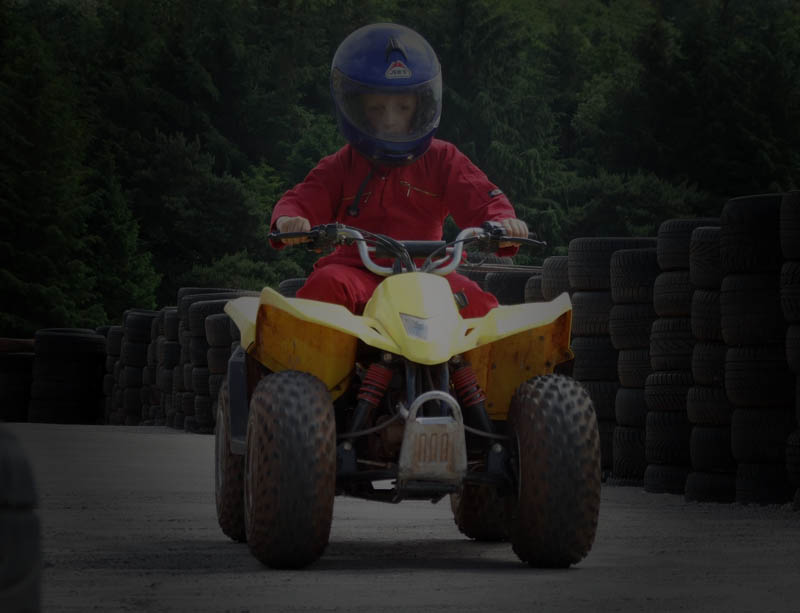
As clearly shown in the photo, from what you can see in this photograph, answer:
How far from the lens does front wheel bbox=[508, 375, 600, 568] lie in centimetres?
665

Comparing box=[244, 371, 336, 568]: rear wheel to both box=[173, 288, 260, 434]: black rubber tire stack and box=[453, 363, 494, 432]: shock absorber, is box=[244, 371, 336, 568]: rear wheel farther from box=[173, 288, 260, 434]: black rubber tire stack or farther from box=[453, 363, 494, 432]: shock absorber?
box=[173, 288, 260, 434]: black rubber tire stack

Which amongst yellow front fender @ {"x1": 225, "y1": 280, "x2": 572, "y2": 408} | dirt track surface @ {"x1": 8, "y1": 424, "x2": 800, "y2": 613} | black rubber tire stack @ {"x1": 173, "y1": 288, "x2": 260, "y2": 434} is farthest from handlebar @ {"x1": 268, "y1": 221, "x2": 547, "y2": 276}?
black rubber tire stack @ {"x1": 173, "y1": 288, "x2": 260, "y2": 434}

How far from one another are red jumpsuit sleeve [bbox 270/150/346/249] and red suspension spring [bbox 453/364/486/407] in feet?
3.65

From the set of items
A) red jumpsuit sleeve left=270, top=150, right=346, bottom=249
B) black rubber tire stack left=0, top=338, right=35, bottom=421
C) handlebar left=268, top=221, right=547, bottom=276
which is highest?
red jumpsuit sleeve left=270, top=150, right=346, bottom=249

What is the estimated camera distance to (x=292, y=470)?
21.4 ft

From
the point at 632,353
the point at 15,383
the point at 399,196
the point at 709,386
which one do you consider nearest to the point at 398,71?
the point at 399,196

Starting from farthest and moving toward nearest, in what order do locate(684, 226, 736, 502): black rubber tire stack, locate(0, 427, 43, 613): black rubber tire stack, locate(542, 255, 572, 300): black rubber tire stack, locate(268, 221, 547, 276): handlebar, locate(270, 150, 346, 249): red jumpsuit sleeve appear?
locate(542, 255, 572, 300): black rubber tire stack < locate(684, 226, 736, 502): black rubber tire stack < locate(270, 150, 346, 249): red jumpsuit sleeve < locate(268, 221, 547, 276): handlebar < locate(0, 427, 43, 613): black rubber tire stack

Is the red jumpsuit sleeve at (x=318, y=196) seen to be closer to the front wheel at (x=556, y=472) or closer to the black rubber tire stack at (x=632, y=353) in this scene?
the front wheel at (x=556, y=472)

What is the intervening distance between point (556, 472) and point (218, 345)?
1483cm

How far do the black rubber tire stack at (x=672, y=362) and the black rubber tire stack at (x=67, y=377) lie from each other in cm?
1973

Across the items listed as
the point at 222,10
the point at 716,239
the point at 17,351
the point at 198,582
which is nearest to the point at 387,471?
the point at 198,582

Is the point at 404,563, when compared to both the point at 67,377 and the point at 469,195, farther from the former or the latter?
the point at 67,377

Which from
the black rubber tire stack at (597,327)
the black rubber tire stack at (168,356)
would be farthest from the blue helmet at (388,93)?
the black rubber tire stack at (168,356)

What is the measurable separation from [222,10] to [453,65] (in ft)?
44.0
